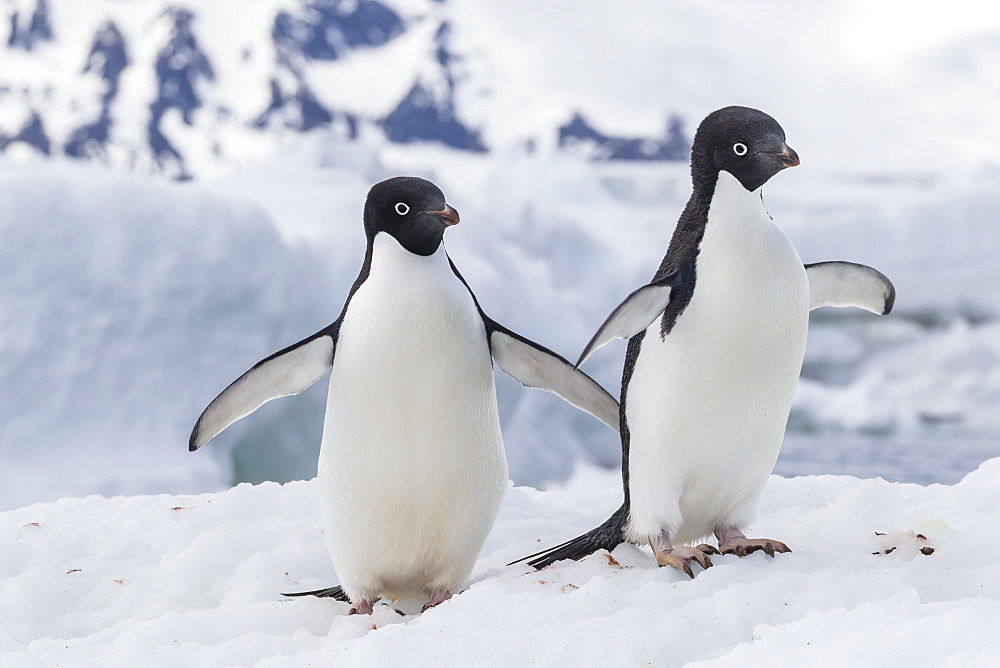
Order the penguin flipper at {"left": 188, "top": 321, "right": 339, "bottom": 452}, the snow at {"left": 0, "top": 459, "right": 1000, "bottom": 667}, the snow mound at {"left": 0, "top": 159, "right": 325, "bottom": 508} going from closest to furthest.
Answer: the snow at {"left": 0, "top": 459, "right": 1000, "bottom": 667} → the penguin flipper at {"left": 188, "top": 321, "right": 339, "bottom": 452} → the snow mound at {"left": 0, "top": 159, "right": 325, "bottom": 508}

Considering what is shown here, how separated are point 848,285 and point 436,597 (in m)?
1.00

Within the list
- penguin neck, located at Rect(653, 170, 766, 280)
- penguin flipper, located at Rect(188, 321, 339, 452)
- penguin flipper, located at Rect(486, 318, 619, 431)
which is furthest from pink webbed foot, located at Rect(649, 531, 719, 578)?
penguin flipper, located at Rect(188, 321, 339, 452)

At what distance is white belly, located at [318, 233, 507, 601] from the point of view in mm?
1620

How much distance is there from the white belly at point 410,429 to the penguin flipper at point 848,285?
0.67m

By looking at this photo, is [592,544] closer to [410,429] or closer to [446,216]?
[410,429]

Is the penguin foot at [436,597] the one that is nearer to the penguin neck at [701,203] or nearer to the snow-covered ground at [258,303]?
the penguin neck at [701,203]

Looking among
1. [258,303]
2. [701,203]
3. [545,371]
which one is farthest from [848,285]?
[258,303]

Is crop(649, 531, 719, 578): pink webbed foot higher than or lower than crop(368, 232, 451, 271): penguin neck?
lower

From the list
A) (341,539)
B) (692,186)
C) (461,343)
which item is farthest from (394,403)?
(692,186)

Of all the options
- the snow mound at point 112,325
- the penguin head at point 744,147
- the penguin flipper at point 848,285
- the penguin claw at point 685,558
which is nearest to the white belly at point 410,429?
the penguin claw at point 685,558

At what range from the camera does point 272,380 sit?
177 centimetres

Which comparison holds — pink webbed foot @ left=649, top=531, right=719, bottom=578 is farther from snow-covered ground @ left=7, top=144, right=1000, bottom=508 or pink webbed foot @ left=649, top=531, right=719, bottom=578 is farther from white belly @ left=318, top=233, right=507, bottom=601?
snow-covered ground @ left=7, top=144, right=1000, bottom=508

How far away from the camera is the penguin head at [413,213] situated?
5.31 ft

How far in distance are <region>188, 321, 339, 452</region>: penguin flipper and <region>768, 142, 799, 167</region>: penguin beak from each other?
0.83 meters
